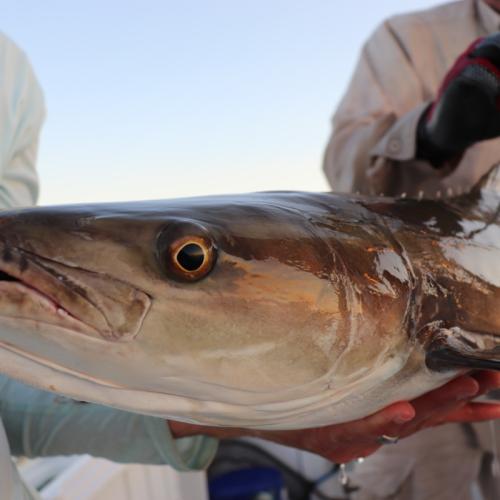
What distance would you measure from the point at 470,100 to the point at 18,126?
138 cm

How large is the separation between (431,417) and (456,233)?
0.44 metres

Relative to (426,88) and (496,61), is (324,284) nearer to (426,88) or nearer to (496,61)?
(496,61)

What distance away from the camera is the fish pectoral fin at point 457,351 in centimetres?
106

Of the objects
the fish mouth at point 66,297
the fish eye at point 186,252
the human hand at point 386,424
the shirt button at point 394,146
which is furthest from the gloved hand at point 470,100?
the fish mouth at point 66,297

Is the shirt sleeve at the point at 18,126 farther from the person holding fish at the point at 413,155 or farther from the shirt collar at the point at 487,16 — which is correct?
the shirt collar at the point at 487,16

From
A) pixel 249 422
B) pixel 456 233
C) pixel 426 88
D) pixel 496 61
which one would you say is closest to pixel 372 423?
pixel 249 422

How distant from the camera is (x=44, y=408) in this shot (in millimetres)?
1396

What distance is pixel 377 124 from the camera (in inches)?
96.2

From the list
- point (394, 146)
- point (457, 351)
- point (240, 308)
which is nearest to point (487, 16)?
point (394, 146)

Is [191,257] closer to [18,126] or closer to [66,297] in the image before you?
[66,297]

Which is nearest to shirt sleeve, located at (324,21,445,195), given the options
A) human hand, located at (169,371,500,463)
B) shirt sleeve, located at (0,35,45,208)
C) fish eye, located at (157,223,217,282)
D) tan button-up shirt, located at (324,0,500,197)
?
tan button-up shirt, located at (324,0,500,197)

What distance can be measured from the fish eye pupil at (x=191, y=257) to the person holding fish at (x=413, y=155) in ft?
5.08

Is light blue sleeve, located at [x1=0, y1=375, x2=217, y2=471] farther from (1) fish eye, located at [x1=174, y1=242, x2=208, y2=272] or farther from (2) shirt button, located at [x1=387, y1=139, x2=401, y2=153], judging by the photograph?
(2) shirt button, located at [x1=387, y1=139, x2=401, y2=153]

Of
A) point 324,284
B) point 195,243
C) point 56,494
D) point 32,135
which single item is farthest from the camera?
point 56,494
